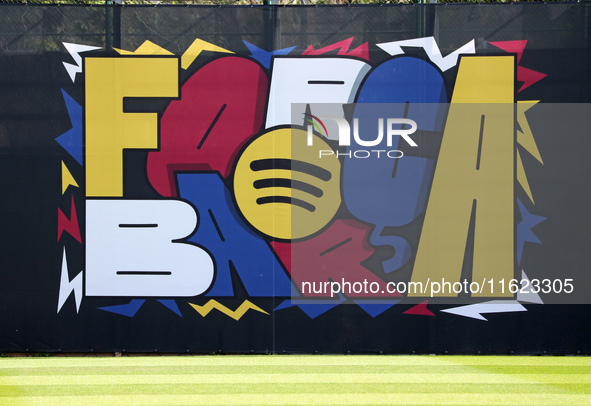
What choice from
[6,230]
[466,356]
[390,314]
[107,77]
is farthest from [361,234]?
[6,230]

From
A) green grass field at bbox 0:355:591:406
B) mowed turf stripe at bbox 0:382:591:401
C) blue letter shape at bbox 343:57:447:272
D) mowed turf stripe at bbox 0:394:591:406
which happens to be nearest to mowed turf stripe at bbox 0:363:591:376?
green grass field at bbox 0:355:591:406

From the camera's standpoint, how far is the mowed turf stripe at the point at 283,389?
423 centimetres

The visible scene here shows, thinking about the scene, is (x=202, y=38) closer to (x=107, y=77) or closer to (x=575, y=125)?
(x=107, y=77)

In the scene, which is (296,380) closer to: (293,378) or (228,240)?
(293,378)

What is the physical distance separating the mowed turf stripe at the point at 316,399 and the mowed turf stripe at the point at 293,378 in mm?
344

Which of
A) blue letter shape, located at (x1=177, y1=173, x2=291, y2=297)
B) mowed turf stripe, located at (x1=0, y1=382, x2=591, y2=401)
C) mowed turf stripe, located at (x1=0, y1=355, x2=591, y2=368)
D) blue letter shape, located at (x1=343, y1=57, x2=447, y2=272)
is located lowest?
mowed turf stripe, located at (x1=0, y1=355, x2=591, y2=368)

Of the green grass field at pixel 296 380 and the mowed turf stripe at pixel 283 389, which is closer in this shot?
the green grass field at pixel 296 380

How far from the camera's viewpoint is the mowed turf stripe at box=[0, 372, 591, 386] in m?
4.50

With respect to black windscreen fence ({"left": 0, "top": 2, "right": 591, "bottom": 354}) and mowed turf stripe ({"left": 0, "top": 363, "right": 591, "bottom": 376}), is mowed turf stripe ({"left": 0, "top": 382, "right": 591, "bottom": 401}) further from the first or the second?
black windscreen fence ({"left": 0, "top": 2, "right": 591, "bottom": 354})

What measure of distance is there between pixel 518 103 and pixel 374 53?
4.15ft

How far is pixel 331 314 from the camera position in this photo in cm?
527

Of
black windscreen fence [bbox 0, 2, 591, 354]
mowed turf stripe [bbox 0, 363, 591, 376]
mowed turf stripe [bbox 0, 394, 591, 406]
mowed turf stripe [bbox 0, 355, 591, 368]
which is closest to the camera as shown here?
mowed turf stripe [bbox 0, 394, 591, 406]

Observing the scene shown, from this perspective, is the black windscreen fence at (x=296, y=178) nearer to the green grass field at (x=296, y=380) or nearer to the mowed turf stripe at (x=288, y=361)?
the mowed turf stripe at (x=288, y=361)

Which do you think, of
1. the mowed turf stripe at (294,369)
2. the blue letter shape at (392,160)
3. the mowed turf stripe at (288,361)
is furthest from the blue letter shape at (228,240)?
the blue letter shape at (392,160)
